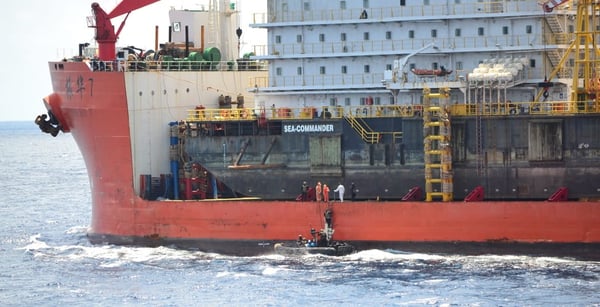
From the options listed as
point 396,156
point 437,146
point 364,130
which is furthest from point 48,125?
point 437,146

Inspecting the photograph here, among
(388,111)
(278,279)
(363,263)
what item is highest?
(388,111)

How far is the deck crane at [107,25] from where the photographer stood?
52719 millimetres

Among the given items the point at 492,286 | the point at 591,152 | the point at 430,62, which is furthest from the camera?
the point at 430,62

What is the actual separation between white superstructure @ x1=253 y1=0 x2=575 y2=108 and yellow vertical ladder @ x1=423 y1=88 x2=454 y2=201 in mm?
1296

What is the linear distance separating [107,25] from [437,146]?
1330 cm

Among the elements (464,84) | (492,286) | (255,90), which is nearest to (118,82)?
(255,90)

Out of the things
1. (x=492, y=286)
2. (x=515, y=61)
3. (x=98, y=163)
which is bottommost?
(x=492, y=286)

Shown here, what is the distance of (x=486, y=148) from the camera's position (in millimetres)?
47656

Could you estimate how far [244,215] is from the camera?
1945 inches

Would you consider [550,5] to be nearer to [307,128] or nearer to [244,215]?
[307,128]

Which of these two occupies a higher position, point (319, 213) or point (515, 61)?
point (515, 61)

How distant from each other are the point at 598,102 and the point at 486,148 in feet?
12.8

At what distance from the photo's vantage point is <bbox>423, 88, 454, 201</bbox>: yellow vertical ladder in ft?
155

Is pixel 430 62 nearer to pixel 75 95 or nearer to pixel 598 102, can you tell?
pixel 598 102
